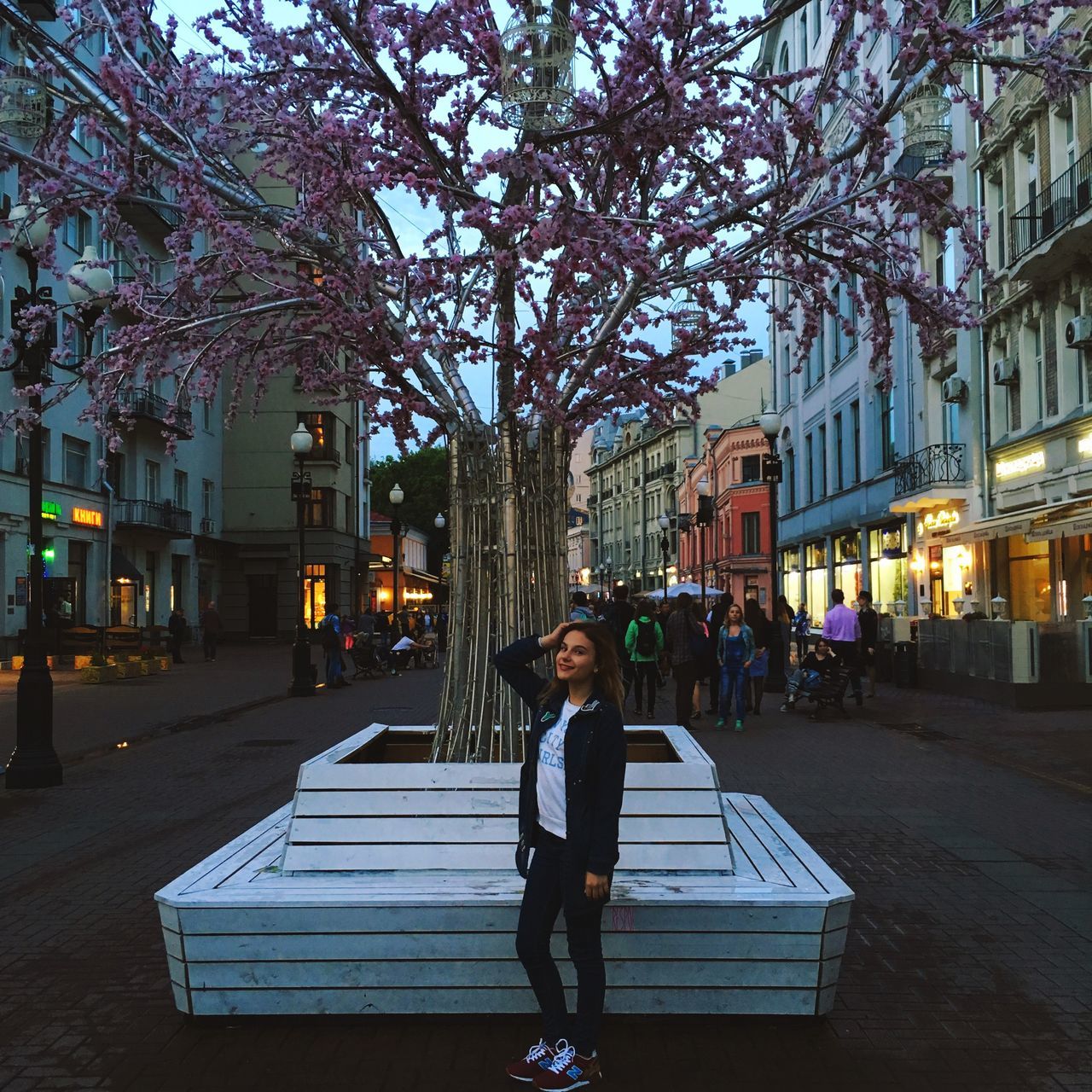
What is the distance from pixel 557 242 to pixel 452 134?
1.17 meters

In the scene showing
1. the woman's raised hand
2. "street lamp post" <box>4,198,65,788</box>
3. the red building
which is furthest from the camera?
the red building

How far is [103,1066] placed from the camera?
4273 millimetres

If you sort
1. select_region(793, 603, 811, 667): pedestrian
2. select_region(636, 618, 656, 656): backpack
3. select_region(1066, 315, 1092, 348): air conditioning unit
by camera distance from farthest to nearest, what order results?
select_region(793, 603, 811, 667): pedestrian < select_region(1066, 315, 1092, 348): air conditioning unit < select_region(636, 618, 656, 656): backpack

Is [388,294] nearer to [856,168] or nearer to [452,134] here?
[452,134]

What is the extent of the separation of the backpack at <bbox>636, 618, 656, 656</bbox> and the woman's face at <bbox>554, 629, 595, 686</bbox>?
520 inches

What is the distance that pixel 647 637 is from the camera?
56.7 feet

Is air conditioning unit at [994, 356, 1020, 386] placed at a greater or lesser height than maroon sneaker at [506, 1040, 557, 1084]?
greater

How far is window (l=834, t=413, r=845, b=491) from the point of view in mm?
39875

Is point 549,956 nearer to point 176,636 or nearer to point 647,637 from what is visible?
point 647,637

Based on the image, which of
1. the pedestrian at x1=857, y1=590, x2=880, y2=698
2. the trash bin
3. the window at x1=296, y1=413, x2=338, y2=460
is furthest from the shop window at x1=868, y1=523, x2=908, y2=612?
the window at x1=296, y1=413, x2=338, y2=460

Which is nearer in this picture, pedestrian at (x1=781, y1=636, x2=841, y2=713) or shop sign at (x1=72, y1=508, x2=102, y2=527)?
pedestrian at (x1=781, y1=636, x2=841, y2=713)

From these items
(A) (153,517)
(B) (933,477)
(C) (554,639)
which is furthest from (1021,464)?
(A) (153,517)

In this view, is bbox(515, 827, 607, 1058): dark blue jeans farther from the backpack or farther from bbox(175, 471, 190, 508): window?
bbox(175, 471, 190, 508): window

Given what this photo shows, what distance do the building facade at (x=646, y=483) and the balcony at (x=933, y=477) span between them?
43.0 m
